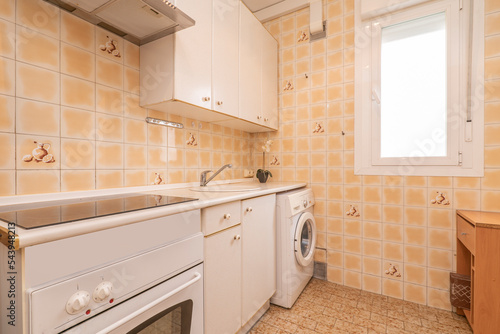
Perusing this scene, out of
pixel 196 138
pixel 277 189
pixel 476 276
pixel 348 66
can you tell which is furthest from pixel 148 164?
pixel 476 276

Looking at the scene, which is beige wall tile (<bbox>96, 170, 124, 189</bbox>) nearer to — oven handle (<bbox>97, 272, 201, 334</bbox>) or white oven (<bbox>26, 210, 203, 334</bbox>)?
white oven (<bbox>26, 210, 203, 334</bbox>)

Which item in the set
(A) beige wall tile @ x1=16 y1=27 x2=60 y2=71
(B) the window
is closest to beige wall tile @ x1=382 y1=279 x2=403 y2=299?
(B) the window

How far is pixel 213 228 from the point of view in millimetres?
1153

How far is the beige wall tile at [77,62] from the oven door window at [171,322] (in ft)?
3.89

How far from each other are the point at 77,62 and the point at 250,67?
123 cm

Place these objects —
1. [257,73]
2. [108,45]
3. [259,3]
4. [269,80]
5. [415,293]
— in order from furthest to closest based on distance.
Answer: [259,3]
[269,80]
[257,73]
[415,293]
[108,45]

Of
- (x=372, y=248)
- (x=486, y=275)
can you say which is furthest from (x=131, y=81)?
(x=486, y=275)

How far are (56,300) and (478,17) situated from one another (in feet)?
8.98

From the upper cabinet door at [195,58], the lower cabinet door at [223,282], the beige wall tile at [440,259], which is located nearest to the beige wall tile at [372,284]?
the beige wall tile at [440,259]

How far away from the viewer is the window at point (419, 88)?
1667mm

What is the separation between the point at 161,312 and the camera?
2.91 feet

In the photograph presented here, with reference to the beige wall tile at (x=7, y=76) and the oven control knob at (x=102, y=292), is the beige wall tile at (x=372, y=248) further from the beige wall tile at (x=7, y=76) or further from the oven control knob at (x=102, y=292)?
the beige wall tile at (x=7, y=76)

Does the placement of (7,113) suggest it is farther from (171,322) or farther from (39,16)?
(171,322)

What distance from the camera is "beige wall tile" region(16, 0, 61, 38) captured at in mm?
1003
